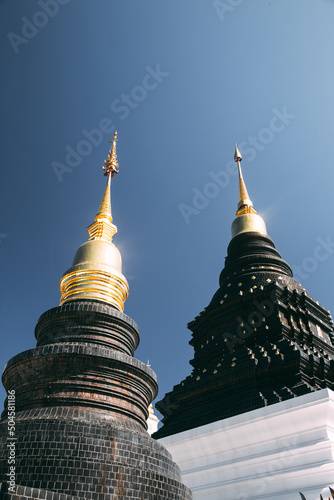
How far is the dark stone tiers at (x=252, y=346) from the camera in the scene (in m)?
14.4

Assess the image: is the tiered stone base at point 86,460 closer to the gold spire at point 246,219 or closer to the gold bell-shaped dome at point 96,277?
the gold bell-shaped dome at point 96,277

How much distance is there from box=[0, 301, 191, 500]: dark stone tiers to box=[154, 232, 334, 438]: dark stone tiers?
A: 18.2 ft

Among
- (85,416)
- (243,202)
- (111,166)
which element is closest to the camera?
(85,416)

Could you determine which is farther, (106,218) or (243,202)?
(243,202)

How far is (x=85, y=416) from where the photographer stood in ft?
25.8

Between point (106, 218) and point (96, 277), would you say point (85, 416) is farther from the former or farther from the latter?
point (106, 218)

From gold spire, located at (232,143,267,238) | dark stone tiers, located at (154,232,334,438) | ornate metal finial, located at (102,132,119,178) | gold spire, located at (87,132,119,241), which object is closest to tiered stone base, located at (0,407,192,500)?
dark stone tiers, located at (154,232,334,438)

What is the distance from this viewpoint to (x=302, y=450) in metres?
11.4

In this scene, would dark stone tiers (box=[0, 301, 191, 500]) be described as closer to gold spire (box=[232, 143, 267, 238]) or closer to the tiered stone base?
the tiered stone base

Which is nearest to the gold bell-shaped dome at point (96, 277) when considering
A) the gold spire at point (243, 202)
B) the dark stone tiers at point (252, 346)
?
the dark stone tiers at point (252, 346)

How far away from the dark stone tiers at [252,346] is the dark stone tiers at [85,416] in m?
5.54

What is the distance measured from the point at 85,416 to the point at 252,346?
32.5 feet

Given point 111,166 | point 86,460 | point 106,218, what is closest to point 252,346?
point 106,218

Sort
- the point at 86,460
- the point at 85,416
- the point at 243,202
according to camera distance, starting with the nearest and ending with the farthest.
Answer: the point at 86,460 < the point at 85,416 < the point at 243,202
